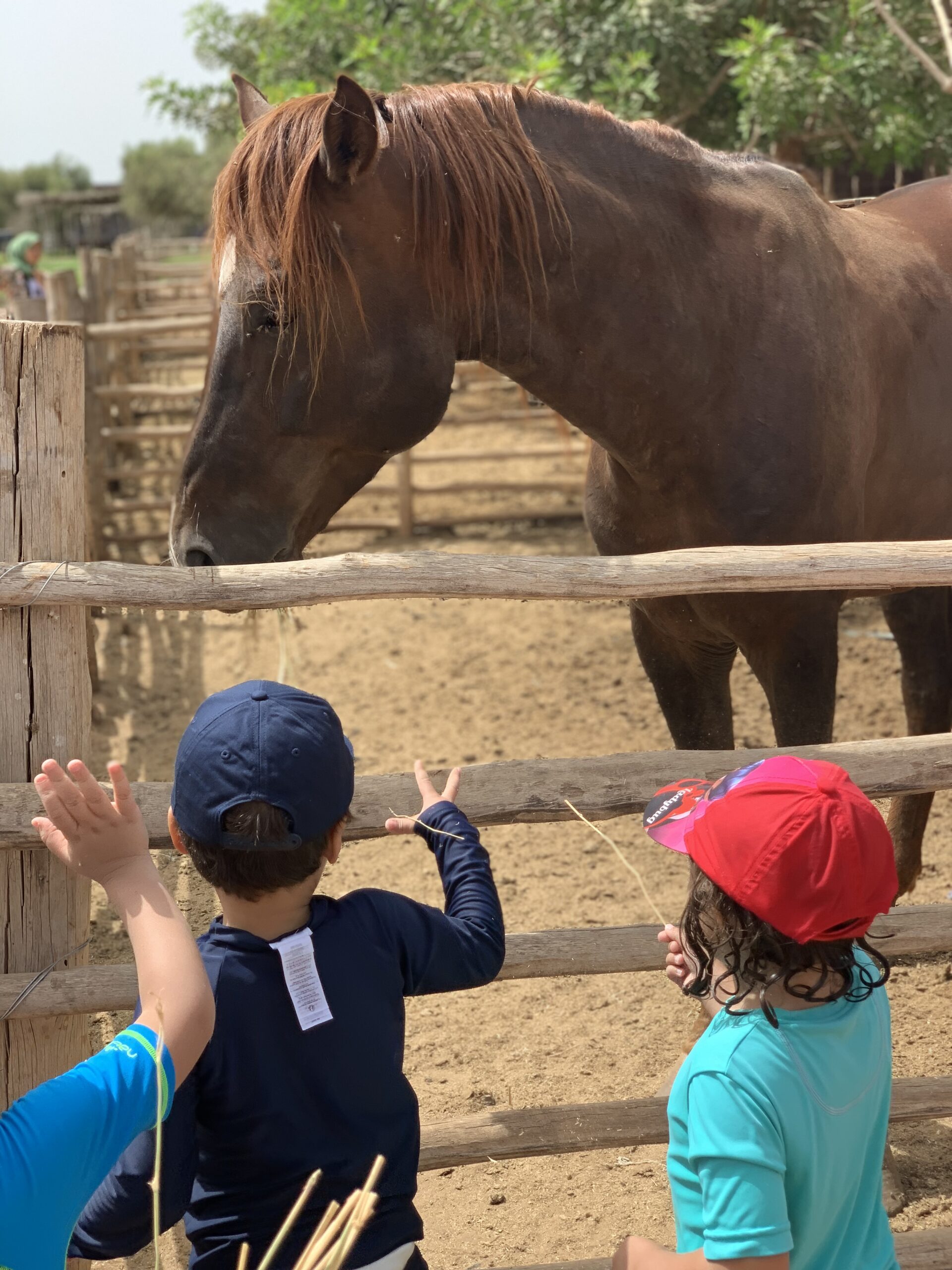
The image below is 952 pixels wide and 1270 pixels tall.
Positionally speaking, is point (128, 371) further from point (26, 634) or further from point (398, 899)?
point (398, 899)

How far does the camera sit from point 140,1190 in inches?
47.1

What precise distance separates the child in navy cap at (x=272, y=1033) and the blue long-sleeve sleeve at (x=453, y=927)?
0.15 ft

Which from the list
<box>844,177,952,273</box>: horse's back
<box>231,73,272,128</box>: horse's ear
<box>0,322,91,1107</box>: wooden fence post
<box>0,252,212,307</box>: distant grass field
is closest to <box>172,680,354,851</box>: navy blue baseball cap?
<box>0,322,91,1107</box>: wooden fence post

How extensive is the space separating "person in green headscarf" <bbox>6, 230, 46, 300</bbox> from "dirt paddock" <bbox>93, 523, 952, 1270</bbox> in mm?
Result: 3706

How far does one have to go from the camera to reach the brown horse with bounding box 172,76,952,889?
211 cm

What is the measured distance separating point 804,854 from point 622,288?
152 cm

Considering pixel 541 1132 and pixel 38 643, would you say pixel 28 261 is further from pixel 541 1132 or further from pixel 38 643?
pixel 541 1132

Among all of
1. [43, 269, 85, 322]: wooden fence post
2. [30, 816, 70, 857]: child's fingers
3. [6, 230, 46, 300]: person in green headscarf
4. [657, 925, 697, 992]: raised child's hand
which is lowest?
[657, 925, 697, 992]: raised child's hand

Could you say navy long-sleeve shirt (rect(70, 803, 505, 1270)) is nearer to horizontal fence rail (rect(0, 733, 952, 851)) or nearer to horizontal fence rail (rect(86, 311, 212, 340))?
horizontal fence rail (rect(0, 733, 952, 851))

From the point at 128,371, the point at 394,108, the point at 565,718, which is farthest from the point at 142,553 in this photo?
the point at 394,108

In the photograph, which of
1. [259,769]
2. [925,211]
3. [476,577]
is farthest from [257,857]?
[925,211]

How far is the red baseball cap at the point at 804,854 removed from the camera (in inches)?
44.3

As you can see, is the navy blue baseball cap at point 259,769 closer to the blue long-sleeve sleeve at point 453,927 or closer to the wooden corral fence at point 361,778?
the blue long-sleeve sleeve at point 453,927

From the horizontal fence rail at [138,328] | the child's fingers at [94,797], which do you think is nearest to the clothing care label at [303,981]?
the child's fingers at [94,797]
